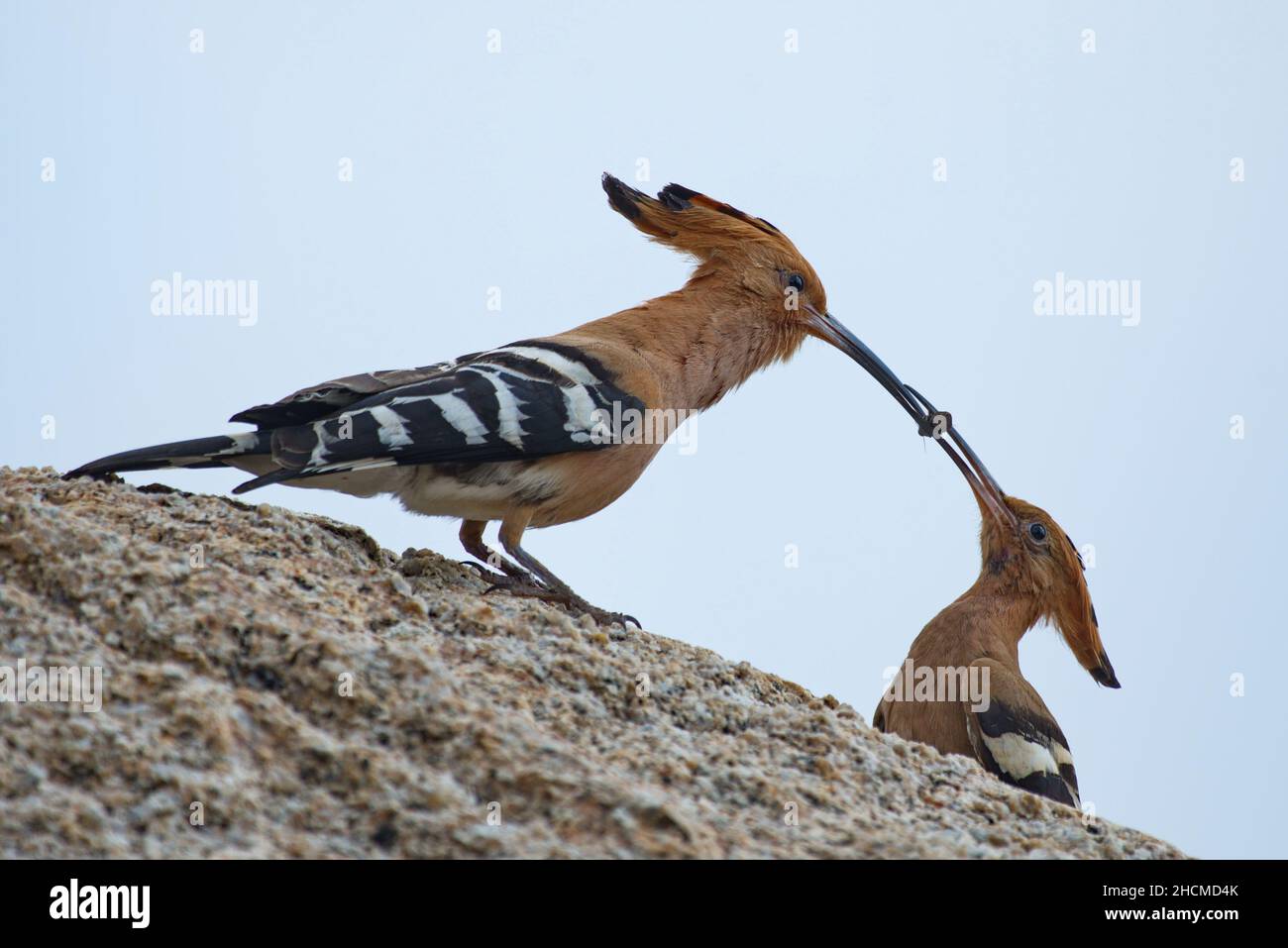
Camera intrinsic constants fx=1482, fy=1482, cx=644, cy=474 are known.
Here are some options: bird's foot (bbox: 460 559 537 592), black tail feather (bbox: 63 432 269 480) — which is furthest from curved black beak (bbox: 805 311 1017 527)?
black tail feather (bbox: 63 432 269 480)

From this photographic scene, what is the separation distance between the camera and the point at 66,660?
2629mm

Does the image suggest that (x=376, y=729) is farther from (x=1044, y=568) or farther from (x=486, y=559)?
(x=1044, y=568)

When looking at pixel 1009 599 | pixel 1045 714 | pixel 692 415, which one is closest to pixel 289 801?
pixel 692 415

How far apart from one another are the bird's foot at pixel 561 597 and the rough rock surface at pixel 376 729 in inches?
4.8

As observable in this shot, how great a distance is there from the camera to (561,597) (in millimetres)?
3930

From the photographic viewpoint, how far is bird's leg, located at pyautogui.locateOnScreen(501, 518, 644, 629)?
389 cm
